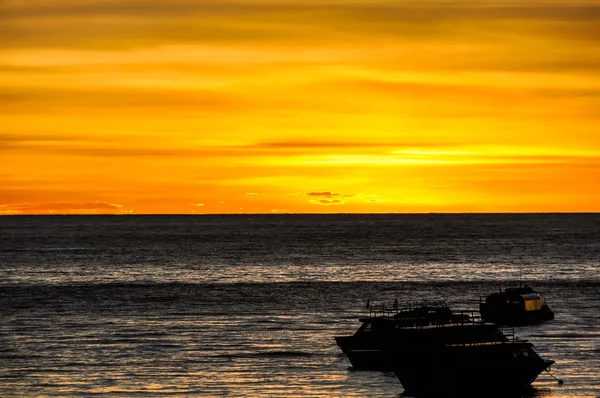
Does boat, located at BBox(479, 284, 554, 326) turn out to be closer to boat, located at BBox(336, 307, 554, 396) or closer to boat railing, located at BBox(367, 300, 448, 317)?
boat railing, located at BBox(367, 300, 448, 317)

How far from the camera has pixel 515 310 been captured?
3590 inches

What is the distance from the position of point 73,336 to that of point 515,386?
39505 mm

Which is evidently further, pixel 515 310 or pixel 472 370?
pixel 515 310

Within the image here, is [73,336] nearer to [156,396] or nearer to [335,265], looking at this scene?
[156,396]

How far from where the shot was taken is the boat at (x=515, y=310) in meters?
90.8

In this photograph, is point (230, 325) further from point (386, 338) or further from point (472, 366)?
point (472, 366)

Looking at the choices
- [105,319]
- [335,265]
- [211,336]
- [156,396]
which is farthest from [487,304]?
[335,265]

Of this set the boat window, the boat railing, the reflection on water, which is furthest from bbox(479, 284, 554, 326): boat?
the boat railing

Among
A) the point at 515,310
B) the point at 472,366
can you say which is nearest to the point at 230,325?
the point at 515,310

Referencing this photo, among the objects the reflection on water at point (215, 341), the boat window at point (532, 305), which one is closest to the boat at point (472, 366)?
the reflection on water at point (215, 341)

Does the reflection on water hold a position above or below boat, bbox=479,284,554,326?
below

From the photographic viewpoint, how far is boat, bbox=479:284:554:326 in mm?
90750

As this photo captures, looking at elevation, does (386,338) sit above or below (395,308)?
above

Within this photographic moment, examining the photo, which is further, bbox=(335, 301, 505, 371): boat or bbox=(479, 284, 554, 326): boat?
bbox=(479, 284, 554, 326): boat
